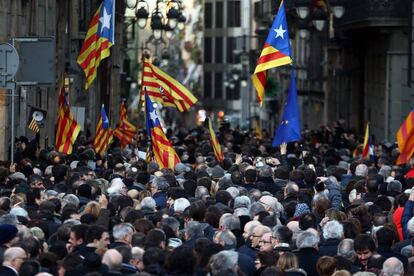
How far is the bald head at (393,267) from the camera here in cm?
1353

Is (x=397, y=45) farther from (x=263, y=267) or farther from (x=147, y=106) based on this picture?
(x=263, y=267)

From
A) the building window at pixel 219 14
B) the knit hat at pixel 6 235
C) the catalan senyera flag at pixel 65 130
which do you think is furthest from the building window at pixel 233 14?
the knit hat at pixel 6 235

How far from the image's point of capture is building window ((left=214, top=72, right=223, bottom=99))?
10825cm

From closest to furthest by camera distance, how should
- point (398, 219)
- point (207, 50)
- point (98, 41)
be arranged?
point (398, 219), point (98, 41), point (207, 50)

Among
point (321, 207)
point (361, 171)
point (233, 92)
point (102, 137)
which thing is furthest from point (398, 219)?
point (233, 92)

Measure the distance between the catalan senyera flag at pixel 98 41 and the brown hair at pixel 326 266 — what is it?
1391cm

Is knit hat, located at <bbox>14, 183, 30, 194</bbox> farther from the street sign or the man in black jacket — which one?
the man in black jacket

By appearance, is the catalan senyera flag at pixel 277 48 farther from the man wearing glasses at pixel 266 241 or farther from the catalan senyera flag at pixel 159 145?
the man wearing glasses at pixel 266 241

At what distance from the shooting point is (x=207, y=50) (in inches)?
4353

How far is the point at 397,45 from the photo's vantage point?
154ft

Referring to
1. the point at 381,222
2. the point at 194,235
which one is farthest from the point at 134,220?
the point at 381,222

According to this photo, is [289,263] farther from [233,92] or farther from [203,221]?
[233,92]

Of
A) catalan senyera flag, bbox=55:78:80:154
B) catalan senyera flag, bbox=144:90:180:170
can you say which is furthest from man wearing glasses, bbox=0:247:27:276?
catalan senyera flag, bbox=55:78:80:154

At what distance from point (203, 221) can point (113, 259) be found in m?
3.78
